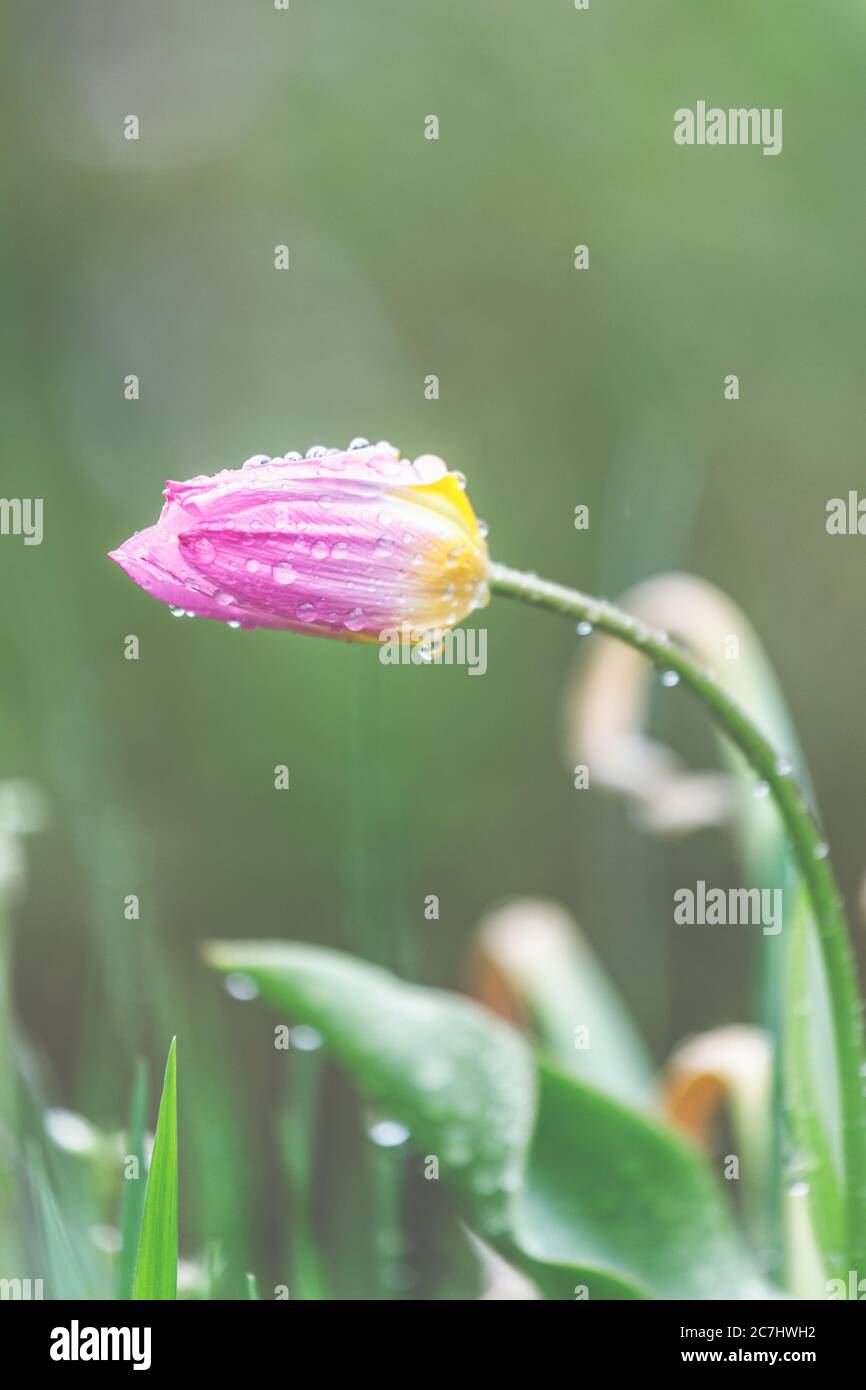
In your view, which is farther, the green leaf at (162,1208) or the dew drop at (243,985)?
the dew drop at (243,985)

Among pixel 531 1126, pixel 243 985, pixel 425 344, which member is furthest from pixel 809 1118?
pixel 425 344

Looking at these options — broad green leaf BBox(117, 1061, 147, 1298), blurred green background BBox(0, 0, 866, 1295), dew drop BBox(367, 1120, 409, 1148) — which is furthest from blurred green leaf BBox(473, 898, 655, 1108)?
blurred green background BBox(0, 0, 866, 1295)

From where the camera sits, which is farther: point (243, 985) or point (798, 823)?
point (243, 985)

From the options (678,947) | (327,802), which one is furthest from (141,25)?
(678,947)

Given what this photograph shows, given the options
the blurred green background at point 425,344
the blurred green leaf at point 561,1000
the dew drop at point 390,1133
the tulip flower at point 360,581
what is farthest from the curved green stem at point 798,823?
the blurred green background at point 425,344

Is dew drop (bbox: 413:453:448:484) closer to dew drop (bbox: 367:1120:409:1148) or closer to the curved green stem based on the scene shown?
the curved green stem

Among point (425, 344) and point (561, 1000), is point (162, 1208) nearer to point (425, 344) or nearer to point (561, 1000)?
point (561, 1000)

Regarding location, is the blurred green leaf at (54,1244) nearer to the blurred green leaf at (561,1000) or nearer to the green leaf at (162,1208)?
the green leaf at (162,1208)
